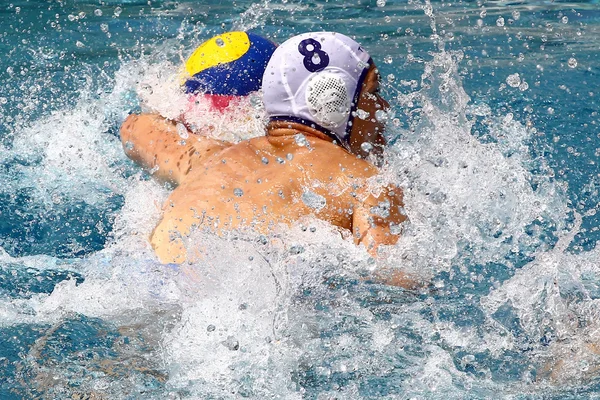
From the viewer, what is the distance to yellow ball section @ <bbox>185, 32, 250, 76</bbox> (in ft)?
10.7

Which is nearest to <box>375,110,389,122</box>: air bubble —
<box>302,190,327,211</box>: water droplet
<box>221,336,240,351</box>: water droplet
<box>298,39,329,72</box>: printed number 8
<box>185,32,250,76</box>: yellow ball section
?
<box>298,39,329,72</box>: printed number 8

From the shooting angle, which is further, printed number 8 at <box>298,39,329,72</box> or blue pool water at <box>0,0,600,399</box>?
printed number 8 at <box>298,39,329,72</box>

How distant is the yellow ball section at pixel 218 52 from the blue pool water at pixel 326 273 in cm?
20

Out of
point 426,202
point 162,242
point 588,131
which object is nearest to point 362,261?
point 426,202

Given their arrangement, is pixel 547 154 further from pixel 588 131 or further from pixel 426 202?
pixel 426 202

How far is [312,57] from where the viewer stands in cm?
276

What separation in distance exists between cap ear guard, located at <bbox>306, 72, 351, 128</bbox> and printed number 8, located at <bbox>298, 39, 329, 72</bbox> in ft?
0.09

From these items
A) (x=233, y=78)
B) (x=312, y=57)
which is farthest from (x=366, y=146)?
(x=233, y=78)

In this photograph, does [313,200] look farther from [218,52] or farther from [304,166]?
[218,52]

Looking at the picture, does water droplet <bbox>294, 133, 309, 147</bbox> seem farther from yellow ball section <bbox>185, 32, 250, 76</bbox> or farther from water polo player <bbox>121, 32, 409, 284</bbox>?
yellow ball section <bbox>185, 32, 250, 76</bbox>

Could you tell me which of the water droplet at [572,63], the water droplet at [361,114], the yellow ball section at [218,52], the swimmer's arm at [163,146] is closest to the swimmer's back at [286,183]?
the water droplet at [361,114]

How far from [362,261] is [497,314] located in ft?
1.50

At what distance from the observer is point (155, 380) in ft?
8.03

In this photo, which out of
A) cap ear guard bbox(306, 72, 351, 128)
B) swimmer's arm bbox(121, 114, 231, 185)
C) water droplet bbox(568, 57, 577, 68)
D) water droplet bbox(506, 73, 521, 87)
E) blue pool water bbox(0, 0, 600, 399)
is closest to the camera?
blue pool water bbox(0, 0, 600, 399)
